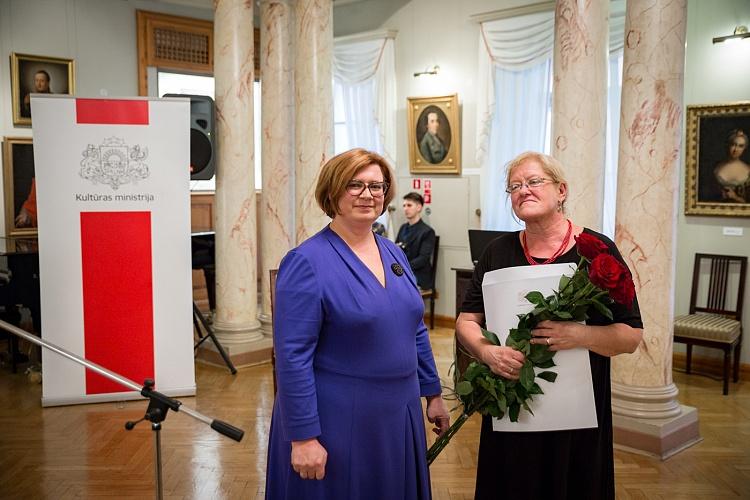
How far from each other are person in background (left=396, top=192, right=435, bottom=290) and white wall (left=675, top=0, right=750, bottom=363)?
8.13 feet

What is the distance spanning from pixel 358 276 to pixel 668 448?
294 cm

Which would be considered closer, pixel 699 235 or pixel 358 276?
pixel 358 276

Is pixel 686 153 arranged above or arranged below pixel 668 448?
above

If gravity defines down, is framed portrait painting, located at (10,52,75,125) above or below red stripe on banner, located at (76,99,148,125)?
above

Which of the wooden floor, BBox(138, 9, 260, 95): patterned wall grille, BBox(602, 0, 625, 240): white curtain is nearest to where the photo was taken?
the wooden floor

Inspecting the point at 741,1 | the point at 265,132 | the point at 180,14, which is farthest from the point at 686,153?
the point at 180,14

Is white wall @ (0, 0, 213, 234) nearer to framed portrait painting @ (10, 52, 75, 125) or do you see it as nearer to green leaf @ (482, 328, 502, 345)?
framed portrait painting @ (10, 52, 75, 125)

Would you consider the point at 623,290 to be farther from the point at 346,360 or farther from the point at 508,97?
the point at 508,97

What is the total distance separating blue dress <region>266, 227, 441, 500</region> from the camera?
1.99 metres

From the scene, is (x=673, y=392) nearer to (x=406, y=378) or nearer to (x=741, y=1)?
(x=406, y=378)

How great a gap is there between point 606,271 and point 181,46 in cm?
763

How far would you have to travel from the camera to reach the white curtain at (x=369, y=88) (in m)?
8.23

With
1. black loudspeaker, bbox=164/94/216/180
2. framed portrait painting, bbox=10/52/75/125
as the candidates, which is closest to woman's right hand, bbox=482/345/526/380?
black loudspeaker, bbox=164/94/216/180

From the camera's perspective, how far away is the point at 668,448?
13.7 feet
